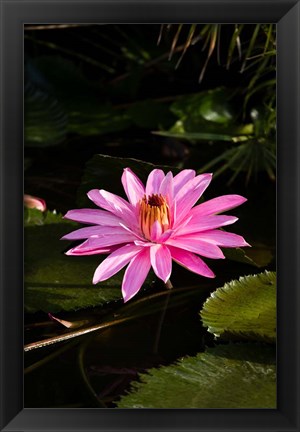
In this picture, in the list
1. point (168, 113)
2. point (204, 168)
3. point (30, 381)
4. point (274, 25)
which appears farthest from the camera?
point (168, 113)

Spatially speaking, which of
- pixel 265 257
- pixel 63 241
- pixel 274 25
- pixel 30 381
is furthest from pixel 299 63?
pixel 30 381

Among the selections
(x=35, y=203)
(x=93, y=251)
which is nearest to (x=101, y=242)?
(x=93, y=251)

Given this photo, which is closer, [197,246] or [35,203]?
[197,246]

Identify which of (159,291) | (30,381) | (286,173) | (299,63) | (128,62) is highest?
(128,62)

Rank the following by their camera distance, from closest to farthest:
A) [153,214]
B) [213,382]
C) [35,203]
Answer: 1. [213,382]
2. [153,214]
3. [35,203]

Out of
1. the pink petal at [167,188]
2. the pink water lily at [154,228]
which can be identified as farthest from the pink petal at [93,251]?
the pink petal at [167,188]
